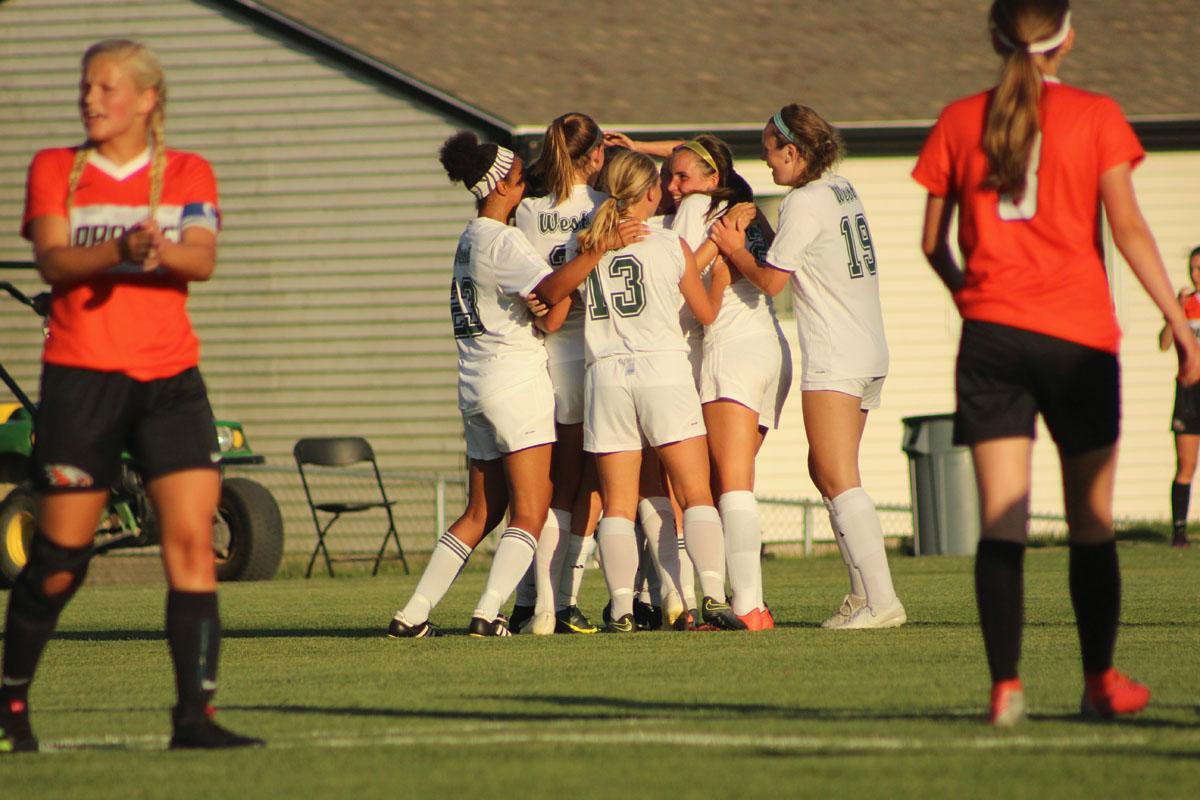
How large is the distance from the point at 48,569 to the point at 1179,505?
44.0ft

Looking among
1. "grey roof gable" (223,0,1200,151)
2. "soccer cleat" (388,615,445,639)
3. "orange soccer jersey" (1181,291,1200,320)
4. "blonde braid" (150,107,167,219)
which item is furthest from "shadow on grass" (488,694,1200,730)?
"grey roof gable" (223,0,1200,151)

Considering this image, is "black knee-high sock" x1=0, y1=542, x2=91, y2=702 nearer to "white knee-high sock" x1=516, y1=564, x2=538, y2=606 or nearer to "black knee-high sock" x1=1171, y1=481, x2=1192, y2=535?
"white knee-high sock" x1=516, y1=564, x2=538, y2=606

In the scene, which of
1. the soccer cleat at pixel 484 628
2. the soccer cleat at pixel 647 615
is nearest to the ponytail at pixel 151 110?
the soccer cleat at pixel 484 628

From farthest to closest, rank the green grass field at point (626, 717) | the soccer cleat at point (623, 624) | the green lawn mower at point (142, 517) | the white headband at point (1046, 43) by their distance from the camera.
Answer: the green lawn mower at point (142, 517), the soccer cleat at point (623, 624), the white headband at point (1046, 43), the green grass field at point (626, 717)

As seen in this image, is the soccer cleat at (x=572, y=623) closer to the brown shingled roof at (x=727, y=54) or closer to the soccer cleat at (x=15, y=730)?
the soccer cleat at (x=15, y=730)

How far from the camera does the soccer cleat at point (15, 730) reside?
5270 millimetres

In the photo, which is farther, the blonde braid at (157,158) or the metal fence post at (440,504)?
the metal fence post at (440,504)

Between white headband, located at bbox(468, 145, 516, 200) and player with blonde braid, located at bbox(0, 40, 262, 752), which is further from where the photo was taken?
white headband, located at bbox(468, 145, 516, 200)

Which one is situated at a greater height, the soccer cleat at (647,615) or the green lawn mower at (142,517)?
the soccer cleat at (647,615)

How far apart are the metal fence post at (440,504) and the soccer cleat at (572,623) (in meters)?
10.1

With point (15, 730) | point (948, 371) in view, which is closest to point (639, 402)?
point (15, 730)

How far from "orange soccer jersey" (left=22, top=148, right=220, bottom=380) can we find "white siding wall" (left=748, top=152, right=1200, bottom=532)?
15127mm

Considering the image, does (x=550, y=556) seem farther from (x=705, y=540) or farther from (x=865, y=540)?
(x=865, y=540)

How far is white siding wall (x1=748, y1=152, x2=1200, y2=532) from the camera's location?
2016cm
